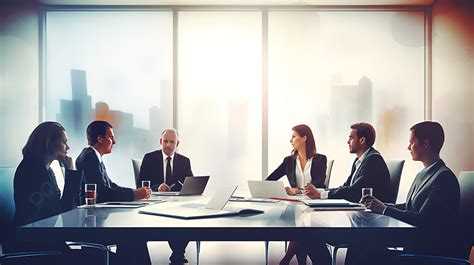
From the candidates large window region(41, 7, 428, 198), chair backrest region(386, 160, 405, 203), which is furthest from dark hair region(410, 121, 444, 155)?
large window region(41, 7, 428, 198)

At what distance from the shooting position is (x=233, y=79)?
6.85m

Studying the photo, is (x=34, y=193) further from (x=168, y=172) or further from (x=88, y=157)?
(x=168, y=172)

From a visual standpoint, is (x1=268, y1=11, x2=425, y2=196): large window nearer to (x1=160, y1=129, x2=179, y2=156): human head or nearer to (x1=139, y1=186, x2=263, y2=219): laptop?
(x1=160, y1=129, x2=179, y2=156): human head

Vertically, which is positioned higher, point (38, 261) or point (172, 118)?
point (172, 118)

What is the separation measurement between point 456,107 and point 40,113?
16.9 ft

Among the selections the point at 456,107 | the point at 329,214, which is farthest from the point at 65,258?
the point at 456,107

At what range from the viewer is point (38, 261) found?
241 cm

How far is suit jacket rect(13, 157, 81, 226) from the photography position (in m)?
2.72

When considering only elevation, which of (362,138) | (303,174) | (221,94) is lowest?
(303,174)

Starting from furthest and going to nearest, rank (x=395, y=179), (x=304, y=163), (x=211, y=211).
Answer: (x=304, y=163)
(x=395, y=179)
(x=211, y=211)

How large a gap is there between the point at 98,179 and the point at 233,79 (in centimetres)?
347

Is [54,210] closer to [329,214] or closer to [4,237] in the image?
[4,237]

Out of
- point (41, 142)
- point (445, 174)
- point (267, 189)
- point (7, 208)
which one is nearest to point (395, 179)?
point (267, 189)

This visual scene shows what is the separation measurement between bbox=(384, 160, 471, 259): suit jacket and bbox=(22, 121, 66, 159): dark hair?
6.06ft
